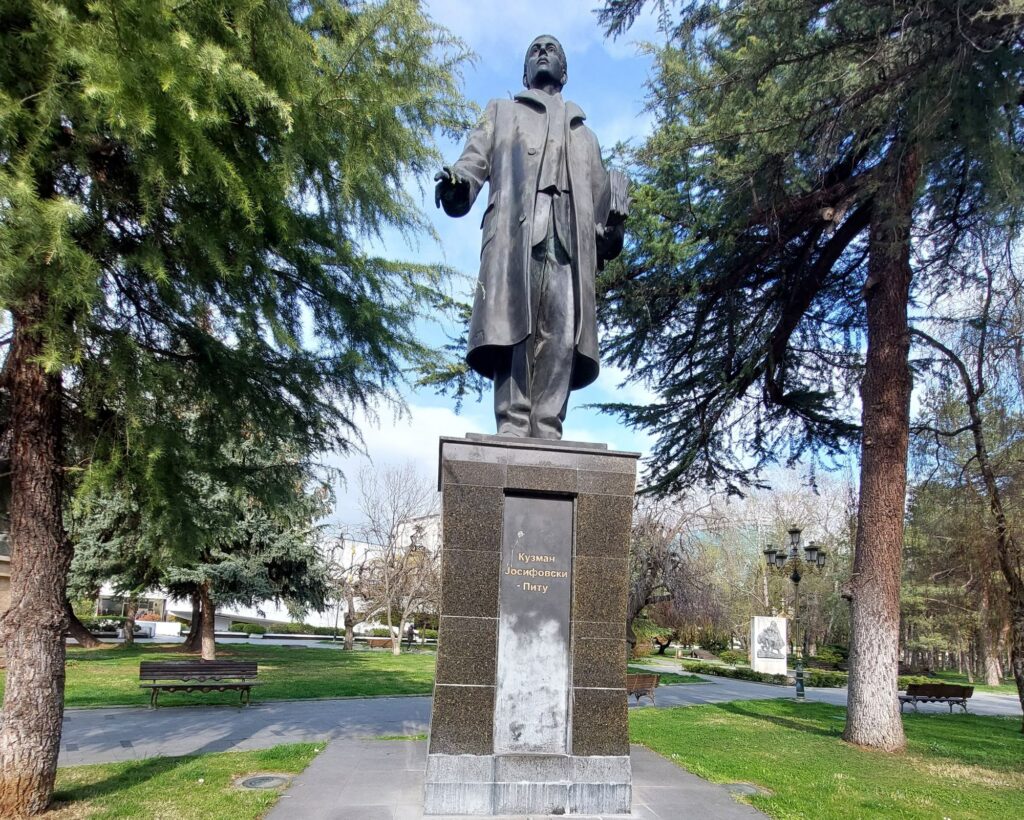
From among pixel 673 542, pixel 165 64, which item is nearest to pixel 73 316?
pixel 165 64

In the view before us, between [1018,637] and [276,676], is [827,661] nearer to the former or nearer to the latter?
[1018,637]

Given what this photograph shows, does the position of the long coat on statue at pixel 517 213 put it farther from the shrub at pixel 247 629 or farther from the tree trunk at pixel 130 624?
the shrub at pixel 247 629

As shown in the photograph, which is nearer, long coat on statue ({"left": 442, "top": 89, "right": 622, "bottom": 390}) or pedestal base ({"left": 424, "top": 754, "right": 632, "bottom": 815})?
pedestal base ({"left": 424, "top": 754, "right": 632, "bottom": 815})

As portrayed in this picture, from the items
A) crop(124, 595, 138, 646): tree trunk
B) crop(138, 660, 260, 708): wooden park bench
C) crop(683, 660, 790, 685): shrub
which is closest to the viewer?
crop(138, 660, 260, 708): wooden park bench

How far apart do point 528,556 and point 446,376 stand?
8.12 meters

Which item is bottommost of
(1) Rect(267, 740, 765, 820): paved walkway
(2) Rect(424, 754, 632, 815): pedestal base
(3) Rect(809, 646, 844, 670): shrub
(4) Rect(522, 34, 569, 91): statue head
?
(3) Rect(809, 646, 844, 670): shrub

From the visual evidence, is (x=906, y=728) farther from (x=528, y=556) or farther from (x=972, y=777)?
(x=528, y=556)

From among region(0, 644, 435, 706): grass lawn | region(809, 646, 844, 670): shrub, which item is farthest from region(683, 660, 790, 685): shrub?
region(0, 644, 435, 706): grass lawn

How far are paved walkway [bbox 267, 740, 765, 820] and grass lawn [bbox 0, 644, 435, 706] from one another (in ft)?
28.3

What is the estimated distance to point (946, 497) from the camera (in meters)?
15.4

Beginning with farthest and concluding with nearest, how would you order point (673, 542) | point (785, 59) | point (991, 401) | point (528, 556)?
point (673, 542)
point (991, 401)
point (785, 59)
point (528, 556)

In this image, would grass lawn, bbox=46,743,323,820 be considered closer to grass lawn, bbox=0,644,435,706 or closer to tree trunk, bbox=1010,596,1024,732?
grass lawn, bbox=0,644,435,706

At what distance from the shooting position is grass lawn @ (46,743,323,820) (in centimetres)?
548

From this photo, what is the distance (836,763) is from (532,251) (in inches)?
299
